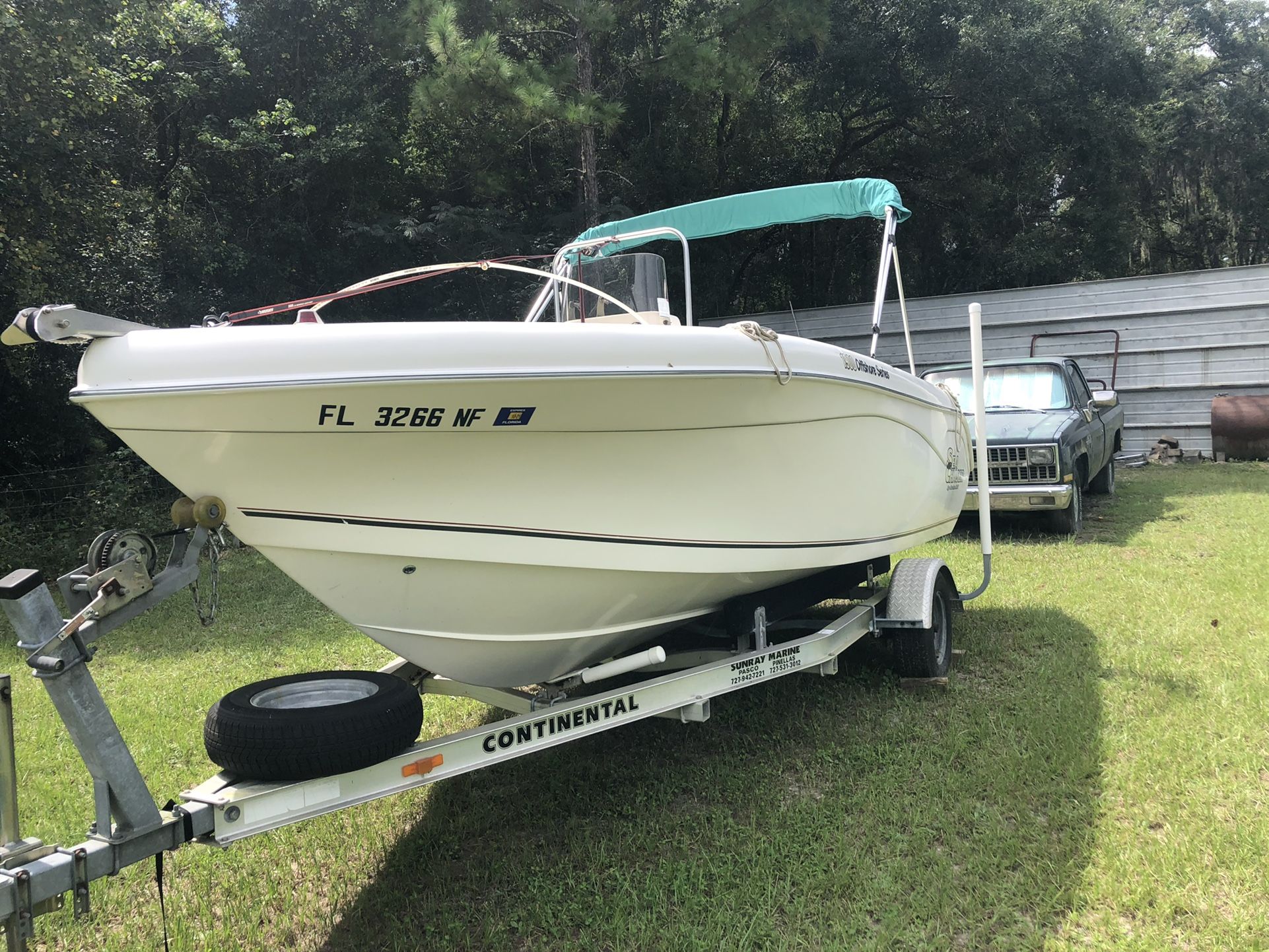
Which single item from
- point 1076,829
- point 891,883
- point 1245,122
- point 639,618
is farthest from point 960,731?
point 1245,122

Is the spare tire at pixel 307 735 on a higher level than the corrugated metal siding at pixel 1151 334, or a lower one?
lower

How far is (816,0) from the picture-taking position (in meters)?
13.5

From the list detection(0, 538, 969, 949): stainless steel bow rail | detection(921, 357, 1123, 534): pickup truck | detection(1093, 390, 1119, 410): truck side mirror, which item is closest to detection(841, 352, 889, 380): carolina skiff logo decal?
detection(0, 538, 969, 949): stainless steel bow rail

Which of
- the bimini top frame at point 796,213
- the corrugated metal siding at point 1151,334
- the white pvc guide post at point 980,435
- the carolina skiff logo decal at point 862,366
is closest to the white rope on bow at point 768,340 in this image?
the carolina skiff logo decal at point 862,366

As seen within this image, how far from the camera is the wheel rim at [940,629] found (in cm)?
440

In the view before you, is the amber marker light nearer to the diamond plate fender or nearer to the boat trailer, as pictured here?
the boat trailer

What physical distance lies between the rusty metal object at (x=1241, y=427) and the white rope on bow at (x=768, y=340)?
11.7 meters

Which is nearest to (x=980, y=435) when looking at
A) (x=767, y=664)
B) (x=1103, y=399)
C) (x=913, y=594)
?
(x=913, y=594)

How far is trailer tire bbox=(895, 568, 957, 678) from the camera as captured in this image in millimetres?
4293

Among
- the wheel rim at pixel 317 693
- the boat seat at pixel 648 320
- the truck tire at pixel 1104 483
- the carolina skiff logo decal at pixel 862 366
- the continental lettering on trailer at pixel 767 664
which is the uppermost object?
the boat seat at pixel 648 320

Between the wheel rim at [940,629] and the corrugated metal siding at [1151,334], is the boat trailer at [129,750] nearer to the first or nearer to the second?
the wheel rim at [940,629]

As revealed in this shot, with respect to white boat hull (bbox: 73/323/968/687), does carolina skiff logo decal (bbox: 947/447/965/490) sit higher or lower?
lower

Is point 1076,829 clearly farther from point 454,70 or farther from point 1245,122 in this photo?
point 1245,122

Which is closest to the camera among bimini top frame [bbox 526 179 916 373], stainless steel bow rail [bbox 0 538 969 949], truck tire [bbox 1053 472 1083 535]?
stainless steel bow rail [bbox 0 538 969 949]
